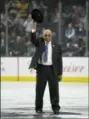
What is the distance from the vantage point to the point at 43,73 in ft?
39.2

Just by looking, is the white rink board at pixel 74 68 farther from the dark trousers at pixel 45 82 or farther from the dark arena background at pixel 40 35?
the dark trousers at pixel 45 82

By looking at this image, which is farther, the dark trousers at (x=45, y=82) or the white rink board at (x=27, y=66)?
the white rink board at (x=27, y=66)

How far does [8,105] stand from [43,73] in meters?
2.22

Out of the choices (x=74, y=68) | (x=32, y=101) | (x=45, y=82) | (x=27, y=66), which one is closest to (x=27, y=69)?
(x=27, y=66)

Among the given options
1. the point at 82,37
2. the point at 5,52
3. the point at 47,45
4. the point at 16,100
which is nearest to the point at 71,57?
the point at 82,37

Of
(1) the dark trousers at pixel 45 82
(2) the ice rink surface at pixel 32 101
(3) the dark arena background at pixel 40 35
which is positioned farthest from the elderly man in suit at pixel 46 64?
(3) the dark arena background at pixel 40 35

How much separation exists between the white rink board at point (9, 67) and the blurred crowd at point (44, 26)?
0.34 metres

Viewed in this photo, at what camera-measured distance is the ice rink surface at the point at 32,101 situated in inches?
465

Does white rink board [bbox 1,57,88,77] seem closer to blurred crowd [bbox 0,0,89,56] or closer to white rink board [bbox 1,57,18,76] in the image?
white rink board [bbox 1,57,18,76]

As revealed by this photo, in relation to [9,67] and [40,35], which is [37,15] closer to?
[40,35]

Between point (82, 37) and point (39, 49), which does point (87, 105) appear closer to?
point (39, 49)

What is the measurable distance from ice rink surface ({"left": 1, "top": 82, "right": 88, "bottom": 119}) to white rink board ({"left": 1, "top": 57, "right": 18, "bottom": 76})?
1.05 m

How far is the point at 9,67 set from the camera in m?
22.7

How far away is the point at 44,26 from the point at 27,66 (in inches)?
71.2
